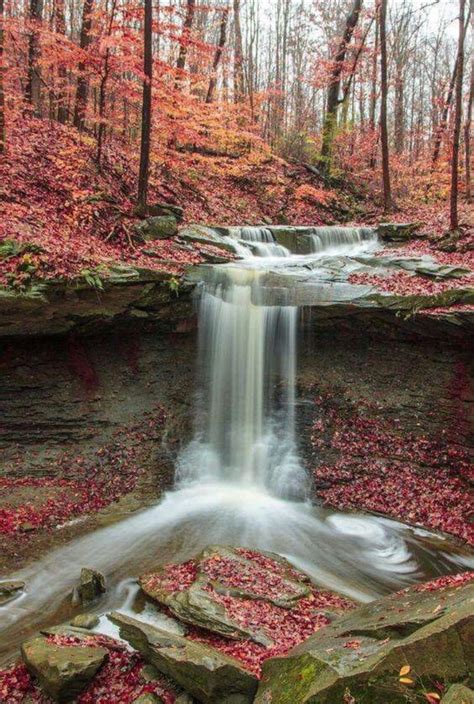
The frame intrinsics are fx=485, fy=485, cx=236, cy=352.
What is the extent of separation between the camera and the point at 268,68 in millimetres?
33750

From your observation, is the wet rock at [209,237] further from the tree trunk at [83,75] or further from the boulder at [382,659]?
the boulder at [382,659]

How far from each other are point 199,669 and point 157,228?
1090 centimetres

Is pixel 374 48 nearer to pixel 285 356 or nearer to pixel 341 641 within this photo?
pixel 285 356

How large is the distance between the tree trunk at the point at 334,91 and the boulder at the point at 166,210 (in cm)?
967

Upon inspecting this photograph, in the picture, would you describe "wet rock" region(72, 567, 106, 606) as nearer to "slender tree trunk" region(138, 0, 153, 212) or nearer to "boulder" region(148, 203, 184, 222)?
"slender tree trunk" region(138, 0, 153, 212)

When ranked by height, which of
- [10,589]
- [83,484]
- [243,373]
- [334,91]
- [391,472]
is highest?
[334,91]

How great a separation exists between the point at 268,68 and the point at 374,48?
14259mm

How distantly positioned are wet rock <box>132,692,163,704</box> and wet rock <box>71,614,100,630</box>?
1.45 m

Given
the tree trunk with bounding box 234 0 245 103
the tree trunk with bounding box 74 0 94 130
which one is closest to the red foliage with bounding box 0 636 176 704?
the tree trunk with bounding box 74 0 94 130

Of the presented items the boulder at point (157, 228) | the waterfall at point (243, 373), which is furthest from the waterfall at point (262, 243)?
the waterfall at point (243, 373)

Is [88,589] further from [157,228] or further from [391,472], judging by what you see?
[157,228]

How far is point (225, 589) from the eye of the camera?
5.79m

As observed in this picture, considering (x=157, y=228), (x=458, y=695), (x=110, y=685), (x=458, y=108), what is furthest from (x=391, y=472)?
(x=458, y=108)

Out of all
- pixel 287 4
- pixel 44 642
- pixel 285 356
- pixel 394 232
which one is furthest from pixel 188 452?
pixel 287 4
